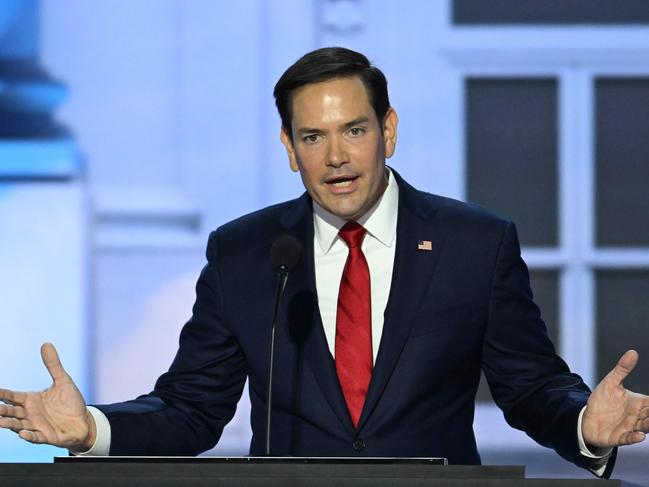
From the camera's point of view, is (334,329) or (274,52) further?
(274,52)

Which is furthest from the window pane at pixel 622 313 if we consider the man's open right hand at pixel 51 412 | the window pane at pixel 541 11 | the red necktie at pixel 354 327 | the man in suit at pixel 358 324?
the man's open right hand at pixel 51 412

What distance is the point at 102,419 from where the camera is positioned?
227 cm

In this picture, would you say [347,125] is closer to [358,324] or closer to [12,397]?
[358,324]

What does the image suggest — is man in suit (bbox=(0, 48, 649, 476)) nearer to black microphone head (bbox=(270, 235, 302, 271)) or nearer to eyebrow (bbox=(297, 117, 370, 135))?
eyebrow (bbox=(297, 117, 370, 135))

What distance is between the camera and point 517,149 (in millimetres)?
3941

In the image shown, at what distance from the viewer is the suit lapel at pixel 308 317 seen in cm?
242

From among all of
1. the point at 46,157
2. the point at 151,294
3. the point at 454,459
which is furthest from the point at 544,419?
the point at 46,157

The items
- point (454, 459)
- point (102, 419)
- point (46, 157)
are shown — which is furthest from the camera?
point (46, 157)

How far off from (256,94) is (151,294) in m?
0.69

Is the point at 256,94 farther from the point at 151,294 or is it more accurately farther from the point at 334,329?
the point at 334,329

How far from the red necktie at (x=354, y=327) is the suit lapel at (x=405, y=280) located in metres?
0.04

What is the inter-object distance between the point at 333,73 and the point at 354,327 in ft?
1.65

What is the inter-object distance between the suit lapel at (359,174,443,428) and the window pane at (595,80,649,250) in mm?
1466

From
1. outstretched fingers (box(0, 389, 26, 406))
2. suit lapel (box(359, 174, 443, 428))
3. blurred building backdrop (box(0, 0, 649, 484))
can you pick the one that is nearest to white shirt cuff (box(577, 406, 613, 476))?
suit lapel (box(359, 174, 443, 428))
